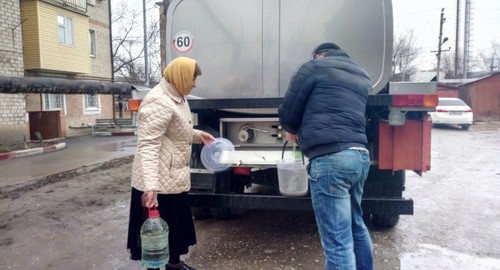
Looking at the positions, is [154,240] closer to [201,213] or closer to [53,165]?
[201,213]

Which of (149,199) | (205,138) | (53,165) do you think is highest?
(205,138)

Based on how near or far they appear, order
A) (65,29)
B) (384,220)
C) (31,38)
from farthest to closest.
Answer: (65,29) < (31,38) < (384,220)

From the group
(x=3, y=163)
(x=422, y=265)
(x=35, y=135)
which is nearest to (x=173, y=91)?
(x=422, y=265)

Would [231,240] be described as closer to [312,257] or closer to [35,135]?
[312,257]

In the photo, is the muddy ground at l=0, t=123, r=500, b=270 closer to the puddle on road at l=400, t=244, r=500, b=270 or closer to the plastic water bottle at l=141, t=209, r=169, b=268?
the puddle on road at l=400, t=244, r=500, b=270

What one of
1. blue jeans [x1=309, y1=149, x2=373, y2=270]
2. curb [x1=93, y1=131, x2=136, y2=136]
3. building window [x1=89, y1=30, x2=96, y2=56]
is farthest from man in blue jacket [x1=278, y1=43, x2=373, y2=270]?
building window [x1=89, y1=30, x2=96, y2=56]

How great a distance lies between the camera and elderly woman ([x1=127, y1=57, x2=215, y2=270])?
2717 millimetres

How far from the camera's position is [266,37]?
12.6ft

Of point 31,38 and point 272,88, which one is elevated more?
point 31,38

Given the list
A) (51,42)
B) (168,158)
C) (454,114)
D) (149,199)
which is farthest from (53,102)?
(454,114)

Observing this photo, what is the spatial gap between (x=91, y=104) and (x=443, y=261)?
20.3 meters

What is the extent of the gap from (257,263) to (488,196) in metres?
4.42

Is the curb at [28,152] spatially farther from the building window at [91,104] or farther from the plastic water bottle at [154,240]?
the plastic water bottle at [154,240]

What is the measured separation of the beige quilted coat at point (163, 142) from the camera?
271cm
